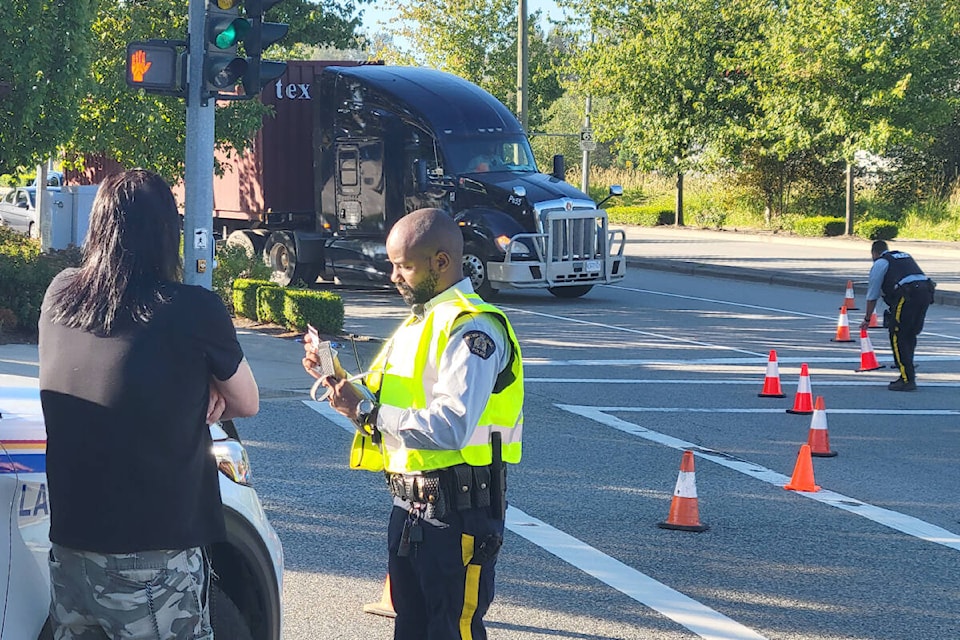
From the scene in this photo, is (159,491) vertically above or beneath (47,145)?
beneath

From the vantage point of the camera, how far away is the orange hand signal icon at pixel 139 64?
12.0 metres

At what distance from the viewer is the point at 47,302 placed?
339cm

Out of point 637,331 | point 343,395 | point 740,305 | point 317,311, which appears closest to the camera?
point 343,395

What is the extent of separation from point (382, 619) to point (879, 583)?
2.46 m

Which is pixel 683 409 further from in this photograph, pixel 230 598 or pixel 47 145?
pixel 47 145

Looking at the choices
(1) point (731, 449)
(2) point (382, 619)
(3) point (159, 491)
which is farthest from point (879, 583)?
(3) point (159, 491)

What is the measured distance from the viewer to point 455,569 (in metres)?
3.97

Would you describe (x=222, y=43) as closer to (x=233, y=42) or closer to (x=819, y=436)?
(x=233, y=42)

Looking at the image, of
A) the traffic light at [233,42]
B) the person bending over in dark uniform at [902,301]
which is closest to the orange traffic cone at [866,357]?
the person bending over in dark uniform at [902,301]

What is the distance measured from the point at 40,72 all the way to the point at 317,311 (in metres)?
4.62

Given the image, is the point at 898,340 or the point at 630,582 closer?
the point at 630,582

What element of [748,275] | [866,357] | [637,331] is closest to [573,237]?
[637,331]

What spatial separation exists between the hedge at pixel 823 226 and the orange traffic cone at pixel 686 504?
97.9 ft

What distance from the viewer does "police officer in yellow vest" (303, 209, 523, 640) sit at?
3883 mm
